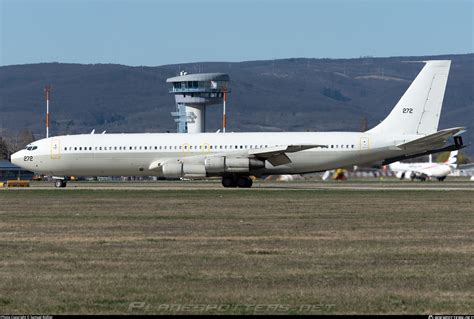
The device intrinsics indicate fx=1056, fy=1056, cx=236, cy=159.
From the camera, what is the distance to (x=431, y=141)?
59.4m

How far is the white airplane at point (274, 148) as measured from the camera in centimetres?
6119

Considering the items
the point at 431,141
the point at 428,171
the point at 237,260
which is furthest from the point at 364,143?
the point at 428,171

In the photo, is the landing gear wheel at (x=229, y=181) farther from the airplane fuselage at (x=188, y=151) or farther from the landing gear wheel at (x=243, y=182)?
the airplane fuselage at (x=188, y=151)

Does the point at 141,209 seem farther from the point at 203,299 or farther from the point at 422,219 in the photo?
the point at 203,299

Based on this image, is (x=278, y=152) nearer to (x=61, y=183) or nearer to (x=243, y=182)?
(x=243, y=182)

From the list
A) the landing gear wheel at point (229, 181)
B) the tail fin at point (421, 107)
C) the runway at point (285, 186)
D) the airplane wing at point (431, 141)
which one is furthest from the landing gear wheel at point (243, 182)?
the airplane wing at point (431, 141)

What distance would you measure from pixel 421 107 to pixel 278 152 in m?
9.02

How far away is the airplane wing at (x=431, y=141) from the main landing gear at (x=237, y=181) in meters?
9.18

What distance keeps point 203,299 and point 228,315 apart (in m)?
1.62

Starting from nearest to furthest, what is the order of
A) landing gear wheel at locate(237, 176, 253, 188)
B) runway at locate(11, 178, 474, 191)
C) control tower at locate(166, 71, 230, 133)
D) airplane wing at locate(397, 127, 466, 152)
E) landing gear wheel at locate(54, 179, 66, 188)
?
airplane wing at locate(397, 127, 466, 152), runway at locate(11, 178, 474, 191), landing gear wheel at locate(237, 176, 253, 188), landing gear wheel at locate(54, 179, 66, 188), control tower at locate(166, 71, 230, 133)

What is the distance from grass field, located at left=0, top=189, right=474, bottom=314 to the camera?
15.9m

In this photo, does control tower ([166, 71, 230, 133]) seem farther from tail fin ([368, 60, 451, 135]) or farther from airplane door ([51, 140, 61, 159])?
tail fin ([368, 60, 451, 135])

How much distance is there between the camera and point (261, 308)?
15180 mm

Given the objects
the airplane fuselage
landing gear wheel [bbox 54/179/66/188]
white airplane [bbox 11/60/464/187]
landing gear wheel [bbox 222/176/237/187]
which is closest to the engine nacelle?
white airplane [bbox 11/60/464/187]
